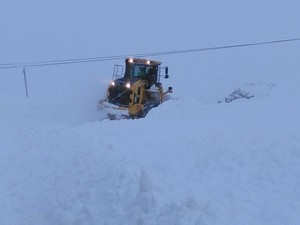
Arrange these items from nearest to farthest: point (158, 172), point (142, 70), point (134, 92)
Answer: point (158, 172), point (134, 92), point (142, 70)

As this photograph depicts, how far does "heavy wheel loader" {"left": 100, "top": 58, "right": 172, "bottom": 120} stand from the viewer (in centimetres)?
1828

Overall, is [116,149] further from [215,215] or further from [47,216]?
[215,215]

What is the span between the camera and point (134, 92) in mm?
18922

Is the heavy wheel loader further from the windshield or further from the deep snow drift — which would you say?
the deep snow drift

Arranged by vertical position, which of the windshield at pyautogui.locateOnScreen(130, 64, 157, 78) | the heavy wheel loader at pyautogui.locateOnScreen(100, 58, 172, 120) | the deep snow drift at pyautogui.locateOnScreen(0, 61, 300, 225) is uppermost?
the deep snow drift at pyautogui.locateOnScreen(0, 61, 300, 225)

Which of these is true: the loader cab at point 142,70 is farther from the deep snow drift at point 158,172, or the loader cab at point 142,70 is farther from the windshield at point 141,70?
the deep snow drift at point 158,172

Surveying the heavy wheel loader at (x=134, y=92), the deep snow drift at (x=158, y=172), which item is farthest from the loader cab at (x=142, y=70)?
the deep snow drift at (x=158, y=172)

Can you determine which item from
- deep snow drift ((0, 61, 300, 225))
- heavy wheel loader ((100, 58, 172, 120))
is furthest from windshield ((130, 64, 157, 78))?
deep snow drift ((0, 61, 300, 225))

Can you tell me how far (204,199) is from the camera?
7039 millimetres

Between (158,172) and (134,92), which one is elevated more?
(158,172)

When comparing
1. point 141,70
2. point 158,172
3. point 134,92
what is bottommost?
point 134,92

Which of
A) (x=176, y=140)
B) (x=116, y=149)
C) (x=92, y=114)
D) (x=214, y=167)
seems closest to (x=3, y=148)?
(x=116, y=149)

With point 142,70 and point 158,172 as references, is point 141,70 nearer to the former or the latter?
point 142,70

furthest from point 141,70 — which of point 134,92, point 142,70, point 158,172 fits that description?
point 158,172
